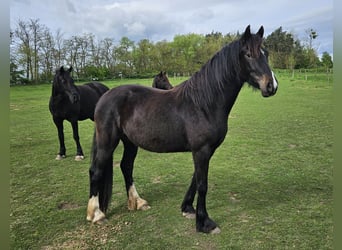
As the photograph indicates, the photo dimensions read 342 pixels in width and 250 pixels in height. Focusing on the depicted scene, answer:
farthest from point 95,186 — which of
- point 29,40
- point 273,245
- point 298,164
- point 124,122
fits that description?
point 29,40

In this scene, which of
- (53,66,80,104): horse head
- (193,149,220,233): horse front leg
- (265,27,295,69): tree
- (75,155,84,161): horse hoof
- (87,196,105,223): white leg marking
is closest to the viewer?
(193,149,220,233): horse front leg

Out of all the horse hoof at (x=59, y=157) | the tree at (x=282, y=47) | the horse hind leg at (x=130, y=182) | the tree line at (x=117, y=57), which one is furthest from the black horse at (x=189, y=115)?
the tree at (x=282, y=47)

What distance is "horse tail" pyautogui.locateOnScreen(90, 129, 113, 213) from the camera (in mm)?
3248

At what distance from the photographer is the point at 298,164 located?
5.00 meters

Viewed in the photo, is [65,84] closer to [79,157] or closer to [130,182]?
[79,157]

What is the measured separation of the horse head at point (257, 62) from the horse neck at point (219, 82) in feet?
0.37

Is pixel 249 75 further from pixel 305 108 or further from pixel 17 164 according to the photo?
pixel 305 108

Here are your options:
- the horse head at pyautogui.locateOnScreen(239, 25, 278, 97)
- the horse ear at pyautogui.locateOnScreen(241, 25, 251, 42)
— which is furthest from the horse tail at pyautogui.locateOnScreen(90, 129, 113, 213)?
the horse ear at pyautogui.locateOnScreen(241, 25, 251, 42)

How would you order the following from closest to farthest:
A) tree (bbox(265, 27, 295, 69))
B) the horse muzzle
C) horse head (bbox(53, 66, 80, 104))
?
the horse muzzle < horse head (bbox(53, 66, 80, 104)) < tree (bbox(265, 27, 295, 69))

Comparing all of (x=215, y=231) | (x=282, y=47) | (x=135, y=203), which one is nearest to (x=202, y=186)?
(x=215, y=231)

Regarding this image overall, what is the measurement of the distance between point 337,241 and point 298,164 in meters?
4.20

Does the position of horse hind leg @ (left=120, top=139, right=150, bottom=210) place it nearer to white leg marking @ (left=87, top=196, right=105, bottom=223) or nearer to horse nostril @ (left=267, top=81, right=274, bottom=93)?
white leg marking @ (left=87, top=196, right=105, bottom=223)

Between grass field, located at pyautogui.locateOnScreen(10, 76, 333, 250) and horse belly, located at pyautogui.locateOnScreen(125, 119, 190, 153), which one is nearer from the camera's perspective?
grass field, located at pyautogui.locateOnScreen(10, 76, 333, 250)

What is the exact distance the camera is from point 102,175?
330 centimetres
